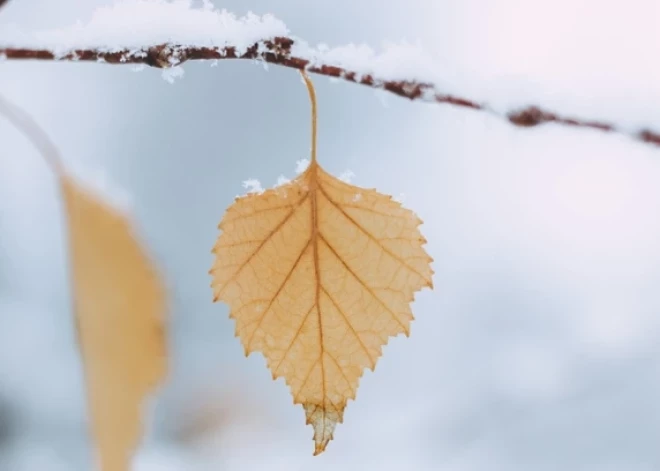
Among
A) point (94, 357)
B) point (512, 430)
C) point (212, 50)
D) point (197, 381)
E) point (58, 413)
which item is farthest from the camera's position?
point (512, 430)

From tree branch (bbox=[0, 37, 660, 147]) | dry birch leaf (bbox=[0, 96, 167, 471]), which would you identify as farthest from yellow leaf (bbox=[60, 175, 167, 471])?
tree branch (bbox=[0, 37, 660, 147])

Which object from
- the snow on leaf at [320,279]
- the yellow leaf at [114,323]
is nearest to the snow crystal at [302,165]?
the snow on leaf at [320,279]

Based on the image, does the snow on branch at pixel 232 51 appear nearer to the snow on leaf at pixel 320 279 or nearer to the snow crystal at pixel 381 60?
the snow crystal at pixel 381 60

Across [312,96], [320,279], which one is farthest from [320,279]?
[312,96]

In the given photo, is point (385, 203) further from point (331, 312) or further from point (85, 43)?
point (85, 43)

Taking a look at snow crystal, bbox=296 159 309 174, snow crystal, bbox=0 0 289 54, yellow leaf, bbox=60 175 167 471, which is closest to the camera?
yellow leaf, bbox=60 175 167 471

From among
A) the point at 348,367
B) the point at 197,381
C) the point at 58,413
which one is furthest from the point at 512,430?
the point at 348,367

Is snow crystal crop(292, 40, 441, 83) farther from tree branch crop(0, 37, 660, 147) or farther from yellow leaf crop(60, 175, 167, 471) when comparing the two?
yellow leaf crop(60, 175, 167, 471)

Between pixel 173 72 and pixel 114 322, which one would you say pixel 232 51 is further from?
pixel 114 322
